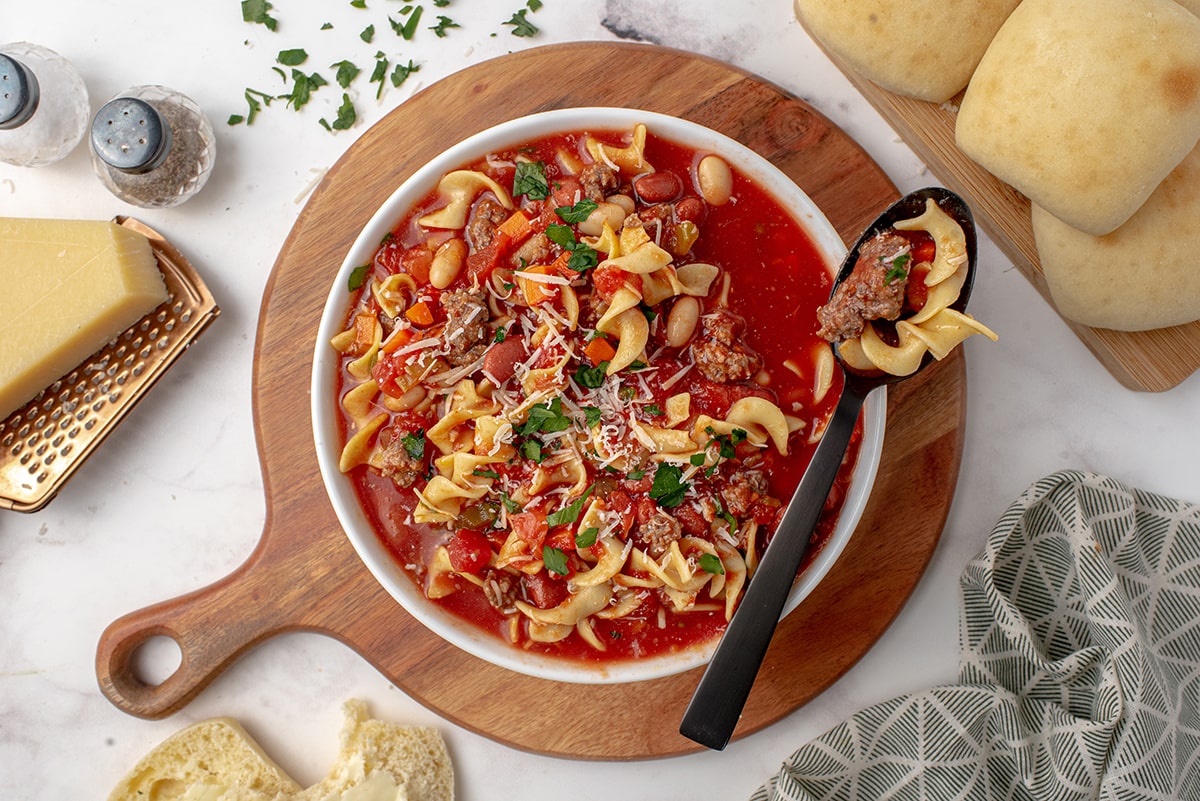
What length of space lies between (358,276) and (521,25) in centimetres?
181

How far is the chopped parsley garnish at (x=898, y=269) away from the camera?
4.20 meters

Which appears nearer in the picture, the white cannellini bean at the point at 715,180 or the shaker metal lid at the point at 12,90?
the white cannellini bean at the point at 715,180

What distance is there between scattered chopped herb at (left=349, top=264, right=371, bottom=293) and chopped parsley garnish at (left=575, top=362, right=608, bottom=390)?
48.8 inches

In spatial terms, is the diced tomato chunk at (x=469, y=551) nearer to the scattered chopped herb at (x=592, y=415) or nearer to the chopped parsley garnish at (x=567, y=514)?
the chopped parsley garnish at (x=567, y=514)

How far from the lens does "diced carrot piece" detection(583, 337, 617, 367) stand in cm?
444

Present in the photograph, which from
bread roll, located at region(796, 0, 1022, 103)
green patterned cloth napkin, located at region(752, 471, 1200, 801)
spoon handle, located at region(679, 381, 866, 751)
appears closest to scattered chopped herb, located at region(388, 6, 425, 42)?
bread roll, located at region(796, 0, 1022, 103)

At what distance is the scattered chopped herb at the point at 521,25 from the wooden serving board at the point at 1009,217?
187cm

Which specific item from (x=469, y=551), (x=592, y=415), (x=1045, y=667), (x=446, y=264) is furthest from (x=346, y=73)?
(x=1045, y=667)

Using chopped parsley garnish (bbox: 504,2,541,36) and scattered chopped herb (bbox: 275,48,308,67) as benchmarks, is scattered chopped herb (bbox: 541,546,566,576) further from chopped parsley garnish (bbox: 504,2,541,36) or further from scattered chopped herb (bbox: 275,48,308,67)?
scattered chopped herb (bbox: 275,48,308,67)

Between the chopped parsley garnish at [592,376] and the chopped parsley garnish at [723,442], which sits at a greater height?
the chopped parsley garnish at [592,376]

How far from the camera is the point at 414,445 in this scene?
180 inches

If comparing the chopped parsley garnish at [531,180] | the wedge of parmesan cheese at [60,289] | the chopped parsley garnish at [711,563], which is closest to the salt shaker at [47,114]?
the wedge of parmesan cheese at [60,289]

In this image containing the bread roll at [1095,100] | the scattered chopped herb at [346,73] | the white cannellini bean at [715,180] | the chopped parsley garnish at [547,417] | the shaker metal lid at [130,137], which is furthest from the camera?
the scattered chopped herb at [346,73]

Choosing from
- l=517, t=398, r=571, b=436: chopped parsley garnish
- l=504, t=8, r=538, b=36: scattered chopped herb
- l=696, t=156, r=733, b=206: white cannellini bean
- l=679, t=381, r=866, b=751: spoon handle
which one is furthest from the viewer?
l=504, t=8, r=538, b=36: scattered chopped herb
